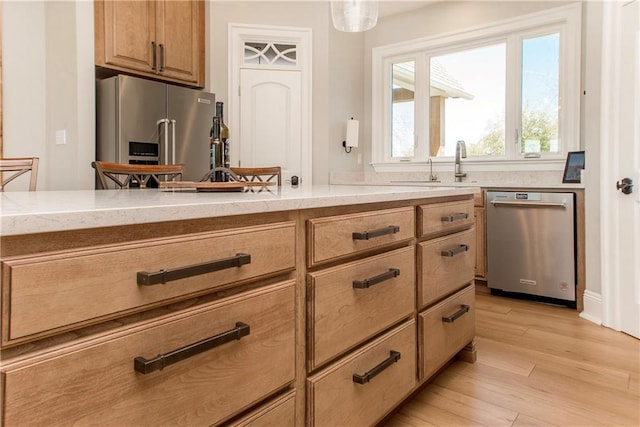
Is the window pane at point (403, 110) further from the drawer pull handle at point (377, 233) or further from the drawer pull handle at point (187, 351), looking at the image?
the drawer pull handle at point (187, 351)

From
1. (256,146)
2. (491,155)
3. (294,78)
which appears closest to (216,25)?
(294,78)

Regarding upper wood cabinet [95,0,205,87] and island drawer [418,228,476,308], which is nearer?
island drawer [418,228,476,308]

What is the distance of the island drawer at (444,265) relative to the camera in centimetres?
166

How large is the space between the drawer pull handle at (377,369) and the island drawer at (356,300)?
98 millimetres

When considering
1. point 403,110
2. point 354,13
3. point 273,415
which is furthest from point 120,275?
point 403,110

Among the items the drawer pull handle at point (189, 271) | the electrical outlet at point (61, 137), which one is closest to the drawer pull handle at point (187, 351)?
the drawer pull handle at point (189, 271)

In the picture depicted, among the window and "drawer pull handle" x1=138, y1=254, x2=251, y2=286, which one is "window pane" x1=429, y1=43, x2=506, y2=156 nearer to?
the window

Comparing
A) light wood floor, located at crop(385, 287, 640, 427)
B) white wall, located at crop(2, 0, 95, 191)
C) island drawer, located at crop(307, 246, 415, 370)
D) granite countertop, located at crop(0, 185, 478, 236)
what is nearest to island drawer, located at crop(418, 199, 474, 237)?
island drawer, located at crop(307, 246, 415, 370)

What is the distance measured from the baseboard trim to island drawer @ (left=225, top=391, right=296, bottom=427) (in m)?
2.56

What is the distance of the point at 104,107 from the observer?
3.16m

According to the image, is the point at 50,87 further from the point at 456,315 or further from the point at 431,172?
the point at 431,172

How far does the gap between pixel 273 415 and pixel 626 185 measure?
2599 millimetres

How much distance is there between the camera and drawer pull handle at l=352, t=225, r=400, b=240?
1.28 meters

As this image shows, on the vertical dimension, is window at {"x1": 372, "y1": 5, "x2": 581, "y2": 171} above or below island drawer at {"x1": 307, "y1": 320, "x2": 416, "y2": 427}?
above
